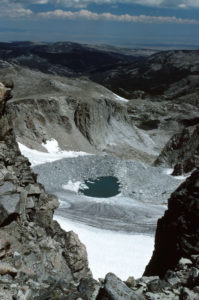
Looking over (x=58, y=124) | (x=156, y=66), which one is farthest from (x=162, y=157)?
(x=156, y=66)

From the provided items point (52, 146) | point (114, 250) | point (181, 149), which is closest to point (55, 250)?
point (114, 250)

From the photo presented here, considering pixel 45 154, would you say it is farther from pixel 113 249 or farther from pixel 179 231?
pixel 179 231

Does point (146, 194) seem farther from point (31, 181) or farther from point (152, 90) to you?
point (152, 90)

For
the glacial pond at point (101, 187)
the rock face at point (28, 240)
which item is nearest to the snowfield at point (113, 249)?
the rock face at point (28, 240)

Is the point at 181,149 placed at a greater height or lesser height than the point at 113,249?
greater

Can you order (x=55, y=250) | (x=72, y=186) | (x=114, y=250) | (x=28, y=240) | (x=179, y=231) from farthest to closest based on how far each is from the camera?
(x=72, y=186), (x=114, y=250), (x=179, y=231), (x=55, y=250), (x=28, y=240)

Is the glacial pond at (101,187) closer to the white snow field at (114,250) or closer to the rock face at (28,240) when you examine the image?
the white snow field at (114,250)
